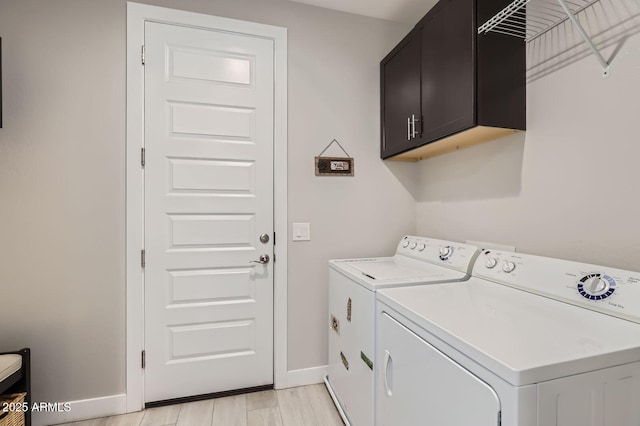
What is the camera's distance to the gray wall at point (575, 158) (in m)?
1.05

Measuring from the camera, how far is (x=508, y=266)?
4.21 ft

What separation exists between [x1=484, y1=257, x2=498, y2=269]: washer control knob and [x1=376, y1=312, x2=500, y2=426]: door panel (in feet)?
1.89

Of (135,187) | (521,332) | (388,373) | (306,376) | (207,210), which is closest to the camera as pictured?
(521,332)

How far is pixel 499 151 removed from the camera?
1576 mm

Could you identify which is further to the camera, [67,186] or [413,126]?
[413,126]

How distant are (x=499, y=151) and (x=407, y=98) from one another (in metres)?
0.64

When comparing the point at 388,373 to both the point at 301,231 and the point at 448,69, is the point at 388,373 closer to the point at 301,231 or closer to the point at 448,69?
the point at 301,231

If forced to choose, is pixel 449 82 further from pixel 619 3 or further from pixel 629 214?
pixel 629 214

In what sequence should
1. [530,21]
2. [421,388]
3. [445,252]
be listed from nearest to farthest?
→ [421,388] < [530,21] < [445,252]

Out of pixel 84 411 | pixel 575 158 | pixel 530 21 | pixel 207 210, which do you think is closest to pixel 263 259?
pixel 207 210

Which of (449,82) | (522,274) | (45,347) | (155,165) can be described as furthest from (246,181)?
(522,274)

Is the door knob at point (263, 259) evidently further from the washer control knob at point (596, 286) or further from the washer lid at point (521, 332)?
the washer control knob at point (596, 286)

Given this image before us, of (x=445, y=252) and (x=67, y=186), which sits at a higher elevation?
(x=67, y=186)

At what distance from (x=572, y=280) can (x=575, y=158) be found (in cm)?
53
